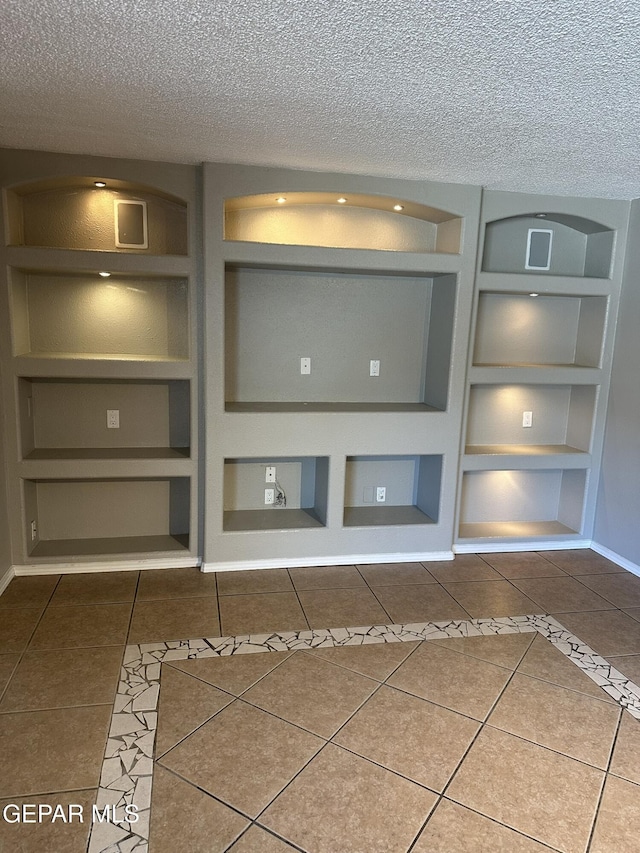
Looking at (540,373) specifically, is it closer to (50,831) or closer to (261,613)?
(261,613)

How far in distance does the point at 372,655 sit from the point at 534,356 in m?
2.59

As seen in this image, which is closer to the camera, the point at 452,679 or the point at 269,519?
the point at 452,679

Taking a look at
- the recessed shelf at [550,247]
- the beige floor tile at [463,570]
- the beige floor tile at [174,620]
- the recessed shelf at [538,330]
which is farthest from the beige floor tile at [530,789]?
the recessed shelf at [550,247]

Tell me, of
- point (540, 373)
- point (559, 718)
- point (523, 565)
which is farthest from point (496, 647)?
point (540, 373)

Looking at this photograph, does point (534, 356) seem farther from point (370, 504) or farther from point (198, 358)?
point (198, 358)

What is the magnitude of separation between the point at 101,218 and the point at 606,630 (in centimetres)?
372

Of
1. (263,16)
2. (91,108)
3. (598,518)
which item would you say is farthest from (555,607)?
(91,108)

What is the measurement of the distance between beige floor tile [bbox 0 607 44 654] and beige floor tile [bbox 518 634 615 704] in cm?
237

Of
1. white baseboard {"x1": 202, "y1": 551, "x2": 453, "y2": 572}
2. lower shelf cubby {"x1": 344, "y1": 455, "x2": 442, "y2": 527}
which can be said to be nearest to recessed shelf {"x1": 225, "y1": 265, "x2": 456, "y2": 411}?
lower shelf cubby {"x1": 344, "y1": 455, "x2": 442, "y2": 527}

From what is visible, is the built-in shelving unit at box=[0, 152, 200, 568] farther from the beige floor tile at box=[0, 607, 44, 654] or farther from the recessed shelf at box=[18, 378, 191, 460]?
the beige floor tile at box=[0, 607, 44, 654]

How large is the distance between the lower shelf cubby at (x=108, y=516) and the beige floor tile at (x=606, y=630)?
7.74 feet

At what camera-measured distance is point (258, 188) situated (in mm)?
3324

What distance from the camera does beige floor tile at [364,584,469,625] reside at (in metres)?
3.21

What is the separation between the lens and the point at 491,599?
345 centimetres
